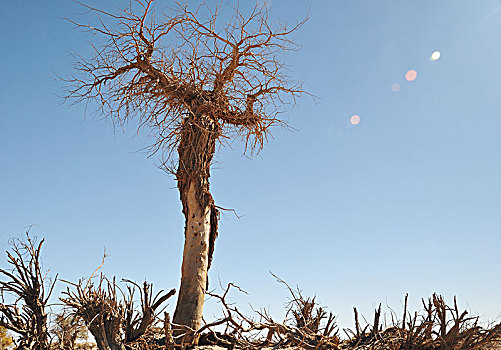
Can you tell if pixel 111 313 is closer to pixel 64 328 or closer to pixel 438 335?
pixel 64 328

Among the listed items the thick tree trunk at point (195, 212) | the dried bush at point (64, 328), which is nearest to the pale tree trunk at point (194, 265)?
the thick tree trunk at point (195, 212)

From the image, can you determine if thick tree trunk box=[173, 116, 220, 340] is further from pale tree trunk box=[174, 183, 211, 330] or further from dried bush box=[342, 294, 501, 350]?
dried bush box=[342, 294, 501, 350]

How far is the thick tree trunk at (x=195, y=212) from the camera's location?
6598 millimetres

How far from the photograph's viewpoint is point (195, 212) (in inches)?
281

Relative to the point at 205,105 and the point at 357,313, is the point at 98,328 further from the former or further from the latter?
the point at 205,105

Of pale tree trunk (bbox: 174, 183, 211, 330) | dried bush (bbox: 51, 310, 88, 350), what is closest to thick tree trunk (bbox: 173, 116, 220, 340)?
pale tree trunk (bbox: 174, 183, 211, 330)

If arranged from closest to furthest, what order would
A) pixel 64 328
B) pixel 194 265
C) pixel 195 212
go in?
pixel 64 328, pixel 194 265, pixel 195 212

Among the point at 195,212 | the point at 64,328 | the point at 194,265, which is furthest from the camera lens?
the point at 195,212

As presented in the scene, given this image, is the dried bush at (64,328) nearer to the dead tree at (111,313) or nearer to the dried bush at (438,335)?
the dead tree at (111,313)

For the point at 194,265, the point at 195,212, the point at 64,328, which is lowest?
the point at 64,328

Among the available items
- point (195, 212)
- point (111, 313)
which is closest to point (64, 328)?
→ point (111, 313)

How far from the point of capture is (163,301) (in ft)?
15.1

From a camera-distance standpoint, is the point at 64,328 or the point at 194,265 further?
the point at 194,265

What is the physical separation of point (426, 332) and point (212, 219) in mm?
4029
